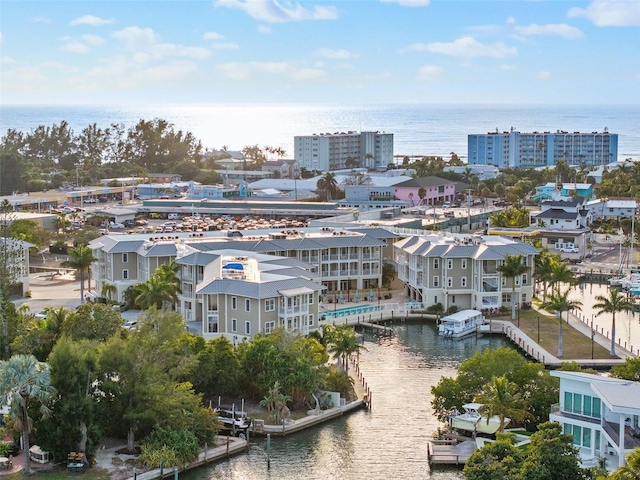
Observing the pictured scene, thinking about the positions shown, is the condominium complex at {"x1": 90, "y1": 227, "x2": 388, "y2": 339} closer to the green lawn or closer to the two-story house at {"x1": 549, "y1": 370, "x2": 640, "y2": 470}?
the green lawn

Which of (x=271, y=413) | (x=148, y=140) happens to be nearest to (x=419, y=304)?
(x=271, y=413)

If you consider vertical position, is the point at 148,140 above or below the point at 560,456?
above

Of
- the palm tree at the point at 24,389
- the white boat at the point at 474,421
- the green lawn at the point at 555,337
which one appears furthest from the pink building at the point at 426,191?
the palm tree at the point at 24,389

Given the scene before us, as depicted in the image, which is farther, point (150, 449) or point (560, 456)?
point (150, 449)

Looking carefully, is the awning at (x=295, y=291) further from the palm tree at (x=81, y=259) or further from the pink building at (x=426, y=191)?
the pink building at (x=426, y=191)

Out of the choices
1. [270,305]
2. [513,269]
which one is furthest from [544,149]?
[270,305]

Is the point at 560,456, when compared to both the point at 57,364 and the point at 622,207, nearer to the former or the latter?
the point at 57,364

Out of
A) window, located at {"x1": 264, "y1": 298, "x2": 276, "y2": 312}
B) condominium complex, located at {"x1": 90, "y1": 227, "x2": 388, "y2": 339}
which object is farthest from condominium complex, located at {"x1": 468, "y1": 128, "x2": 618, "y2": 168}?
window, located at {"x1": 264, "y1": 298, "x2": 276, "y2": 312}
